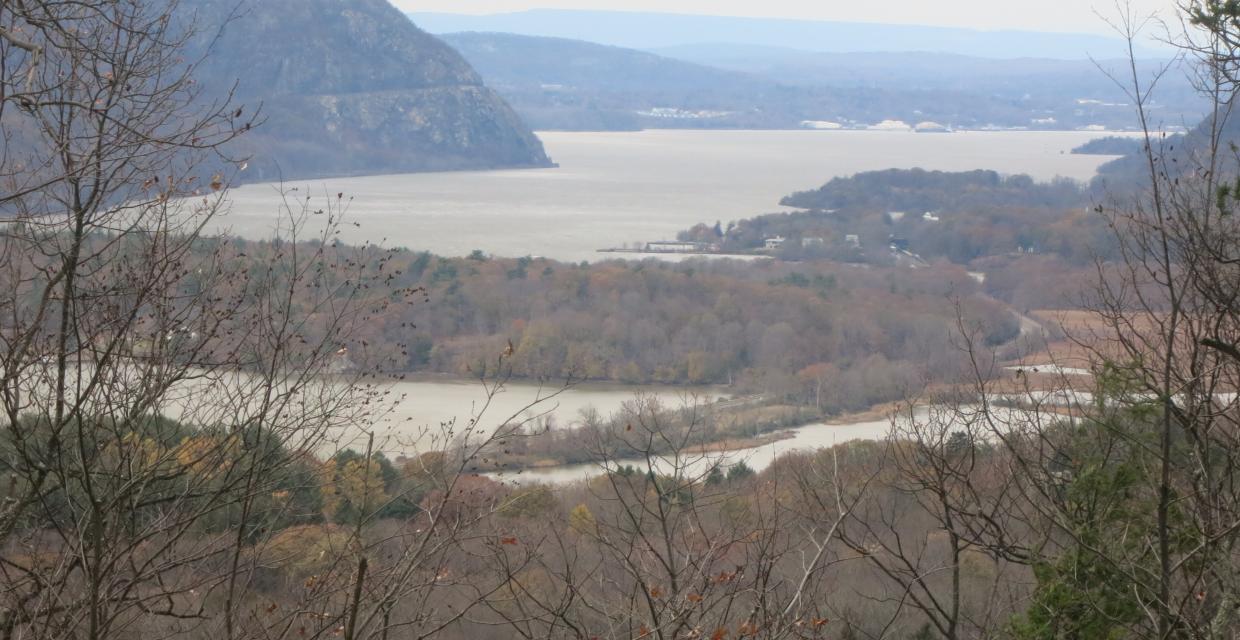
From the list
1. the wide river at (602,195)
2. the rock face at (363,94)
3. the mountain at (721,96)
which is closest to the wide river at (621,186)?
the wide river at (602,195)

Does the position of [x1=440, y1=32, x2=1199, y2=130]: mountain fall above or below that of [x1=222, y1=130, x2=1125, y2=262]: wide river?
above

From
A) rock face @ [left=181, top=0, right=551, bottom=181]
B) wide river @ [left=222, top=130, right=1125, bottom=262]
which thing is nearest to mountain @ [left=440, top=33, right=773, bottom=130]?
wide river @ [left=222, top=130, right=1125, bottom=262]

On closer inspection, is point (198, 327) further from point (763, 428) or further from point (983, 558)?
point (763, 428)

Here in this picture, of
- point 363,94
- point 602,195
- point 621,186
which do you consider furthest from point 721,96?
point 602,195

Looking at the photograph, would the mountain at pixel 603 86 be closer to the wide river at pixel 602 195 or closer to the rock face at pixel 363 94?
the wide river at pixel 602 195

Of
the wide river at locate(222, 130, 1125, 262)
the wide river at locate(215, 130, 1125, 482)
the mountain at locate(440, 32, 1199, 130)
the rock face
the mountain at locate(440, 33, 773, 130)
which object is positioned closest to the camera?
the wide river at locate(215, 130, 1125, 482)

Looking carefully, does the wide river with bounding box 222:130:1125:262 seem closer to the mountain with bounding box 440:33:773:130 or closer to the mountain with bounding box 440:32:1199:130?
the mountain with bounding box 440:33:773:130
